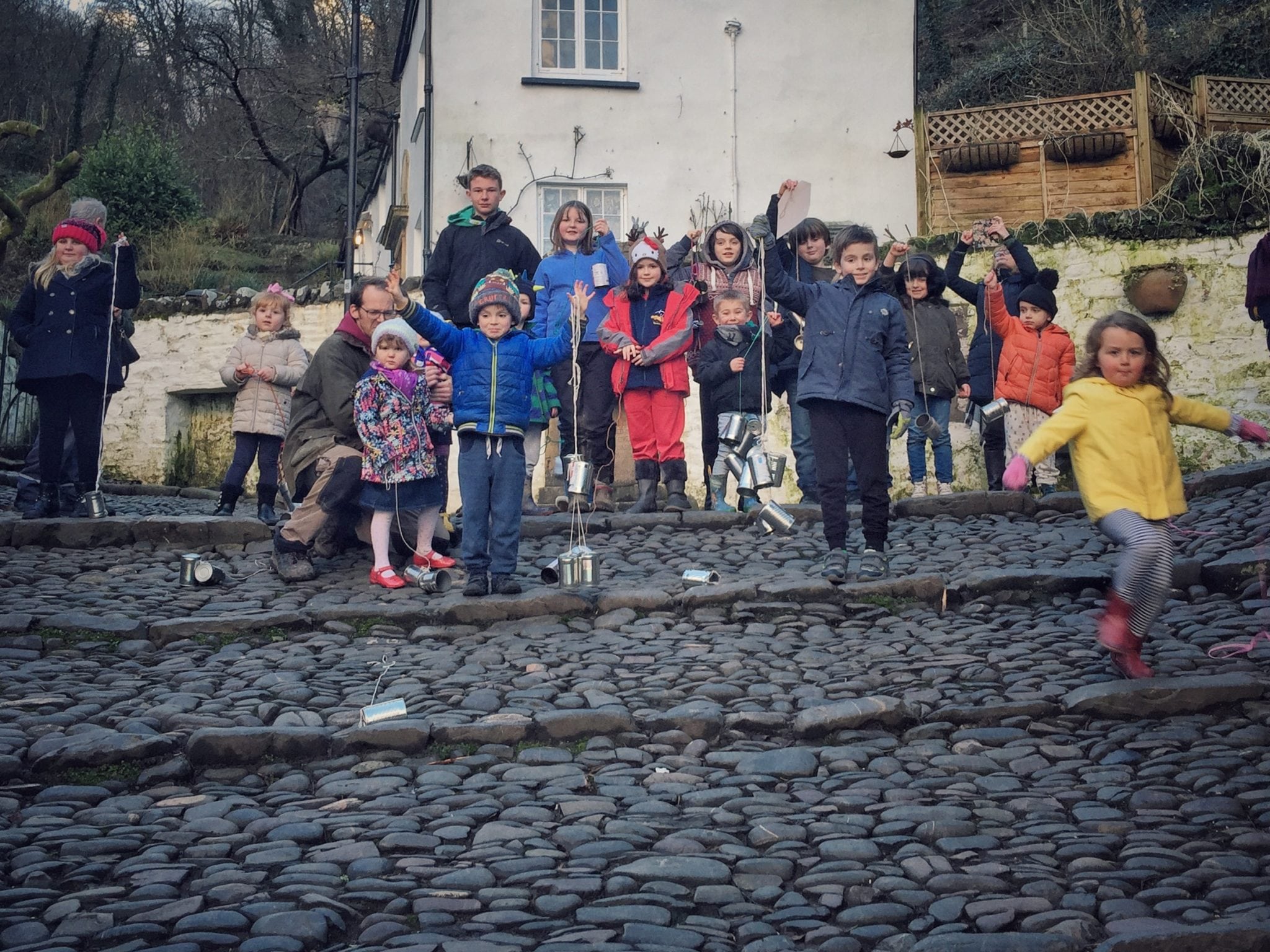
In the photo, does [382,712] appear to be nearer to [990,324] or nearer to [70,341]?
[70,341]

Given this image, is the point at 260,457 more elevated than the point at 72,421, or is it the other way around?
the point at 72,421

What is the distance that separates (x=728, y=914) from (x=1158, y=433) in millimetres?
3688

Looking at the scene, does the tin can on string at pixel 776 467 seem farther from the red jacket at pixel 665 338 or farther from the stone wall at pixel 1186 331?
the stone wall at pixel 1186 331

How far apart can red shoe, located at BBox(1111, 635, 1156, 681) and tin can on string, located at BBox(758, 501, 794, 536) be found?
136 inches

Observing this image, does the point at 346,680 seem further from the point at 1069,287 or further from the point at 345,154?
the point at 345,154

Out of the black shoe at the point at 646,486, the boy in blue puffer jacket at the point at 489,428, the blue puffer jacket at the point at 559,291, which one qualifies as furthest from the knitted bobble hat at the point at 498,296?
the black shoe at the point at 646,486

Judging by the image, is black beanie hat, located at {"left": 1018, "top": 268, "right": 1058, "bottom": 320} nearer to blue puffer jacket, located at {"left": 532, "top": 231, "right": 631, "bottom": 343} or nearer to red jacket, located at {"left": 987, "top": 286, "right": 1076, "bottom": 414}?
red jacket, located at {"left": 987, "top": 286, "right": 1076, "bottom": 414}

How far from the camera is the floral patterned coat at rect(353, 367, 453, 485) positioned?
879 centimetres

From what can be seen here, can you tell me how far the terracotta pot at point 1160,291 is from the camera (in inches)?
578

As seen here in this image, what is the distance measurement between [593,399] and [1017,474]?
16.7ft

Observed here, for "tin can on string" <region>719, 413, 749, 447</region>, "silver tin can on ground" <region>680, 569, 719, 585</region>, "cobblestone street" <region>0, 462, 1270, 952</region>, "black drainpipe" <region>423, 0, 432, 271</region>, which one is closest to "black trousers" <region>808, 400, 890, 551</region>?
"cobblestone street" <region>0, 462, 1270, 952</region>

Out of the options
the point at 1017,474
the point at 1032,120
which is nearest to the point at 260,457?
the point at 1017,474

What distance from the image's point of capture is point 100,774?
18.1 feet

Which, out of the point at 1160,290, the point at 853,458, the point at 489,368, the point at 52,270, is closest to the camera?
the point at 489,368
